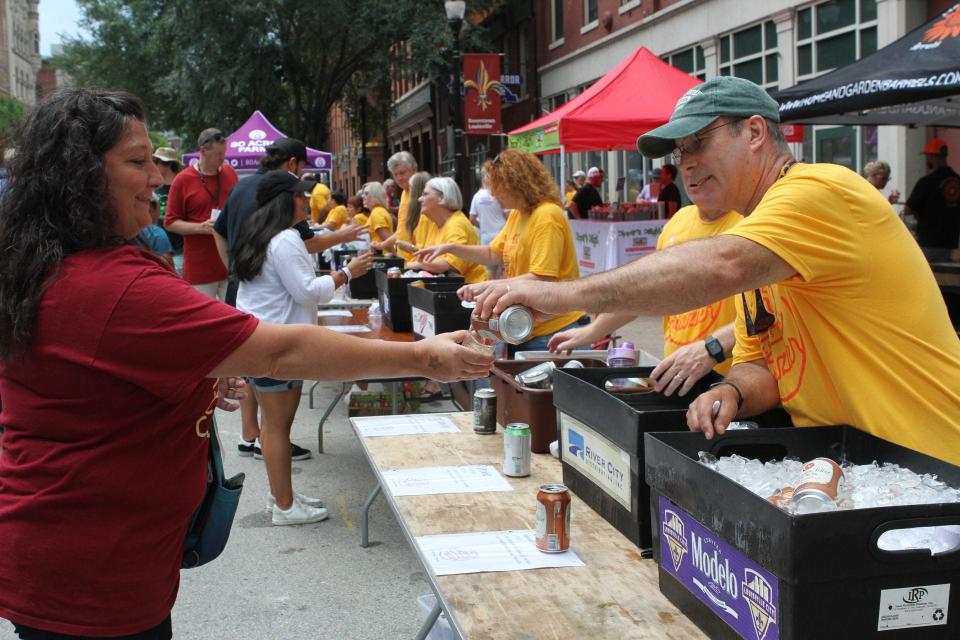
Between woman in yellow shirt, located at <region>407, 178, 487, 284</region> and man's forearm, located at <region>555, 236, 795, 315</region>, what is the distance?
4.98 meters

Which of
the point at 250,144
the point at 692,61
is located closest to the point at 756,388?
the point at 692,61

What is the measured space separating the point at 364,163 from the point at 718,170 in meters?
31.7

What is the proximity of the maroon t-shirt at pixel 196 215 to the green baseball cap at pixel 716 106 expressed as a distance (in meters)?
6.54

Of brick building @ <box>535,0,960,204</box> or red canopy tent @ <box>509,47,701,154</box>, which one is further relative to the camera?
brick building @ <box>535,0,960,204</box>

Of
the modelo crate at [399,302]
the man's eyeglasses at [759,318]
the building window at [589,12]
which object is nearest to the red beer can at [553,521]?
the man's eyeglasses at [759,318]

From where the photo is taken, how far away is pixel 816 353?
2268 millimetres

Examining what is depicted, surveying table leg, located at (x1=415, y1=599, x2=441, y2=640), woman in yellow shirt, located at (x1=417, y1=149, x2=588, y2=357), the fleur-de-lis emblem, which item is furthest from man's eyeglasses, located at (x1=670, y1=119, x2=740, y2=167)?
the fleur-de-lis emblem

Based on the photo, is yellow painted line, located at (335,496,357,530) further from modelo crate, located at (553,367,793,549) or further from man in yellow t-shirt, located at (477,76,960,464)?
man in yellow t-shirt, located at (477,76,960,464)

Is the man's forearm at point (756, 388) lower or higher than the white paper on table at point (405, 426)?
higher

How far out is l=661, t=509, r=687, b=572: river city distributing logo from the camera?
1947 mm

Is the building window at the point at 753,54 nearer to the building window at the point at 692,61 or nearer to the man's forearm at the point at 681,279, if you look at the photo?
the building window at the point at 692,61

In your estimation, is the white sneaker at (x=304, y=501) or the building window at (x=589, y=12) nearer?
the white sneaker at (x=304, y=501)

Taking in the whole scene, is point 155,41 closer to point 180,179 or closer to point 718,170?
point 180,179

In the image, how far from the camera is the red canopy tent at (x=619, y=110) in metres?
11.8
